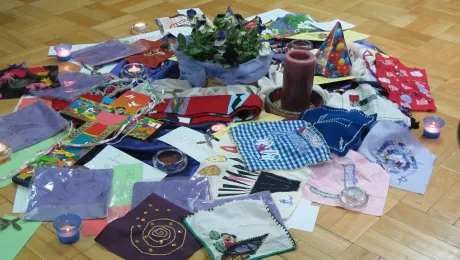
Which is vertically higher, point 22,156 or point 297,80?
point 297,80

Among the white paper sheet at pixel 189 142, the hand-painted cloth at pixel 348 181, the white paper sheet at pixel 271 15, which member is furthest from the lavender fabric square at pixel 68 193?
the white paper sheet at pixel 271 15

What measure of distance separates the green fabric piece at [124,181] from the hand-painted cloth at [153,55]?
→ 62 cm

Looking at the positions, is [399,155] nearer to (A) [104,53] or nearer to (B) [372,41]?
(B) [372,41]

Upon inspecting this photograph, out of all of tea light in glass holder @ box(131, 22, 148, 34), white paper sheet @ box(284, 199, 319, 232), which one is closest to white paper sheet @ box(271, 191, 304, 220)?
white paper sheet @ box(284, 199, 319, 232)

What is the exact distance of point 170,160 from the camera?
1752 mm

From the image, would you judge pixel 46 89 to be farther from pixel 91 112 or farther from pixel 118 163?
pixel 118 163

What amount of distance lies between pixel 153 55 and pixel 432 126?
42.0 inches

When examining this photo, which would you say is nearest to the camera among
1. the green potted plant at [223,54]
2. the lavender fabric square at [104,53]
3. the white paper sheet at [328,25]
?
the green potted plant at [223,54]

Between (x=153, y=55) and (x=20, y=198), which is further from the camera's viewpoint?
(x=153, y=55)

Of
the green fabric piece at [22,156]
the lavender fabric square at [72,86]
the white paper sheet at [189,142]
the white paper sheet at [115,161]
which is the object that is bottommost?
the white paper sheet at [115,161]

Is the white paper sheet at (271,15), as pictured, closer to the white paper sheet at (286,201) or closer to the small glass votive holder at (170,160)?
the small glass votive holder at (170,160)

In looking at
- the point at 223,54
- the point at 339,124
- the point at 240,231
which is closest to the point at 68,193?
the point at 240,231

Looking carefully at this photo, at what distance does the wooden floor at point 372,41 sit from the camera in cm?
147

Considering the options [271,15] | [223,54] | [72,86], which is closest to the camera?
[223,54]
